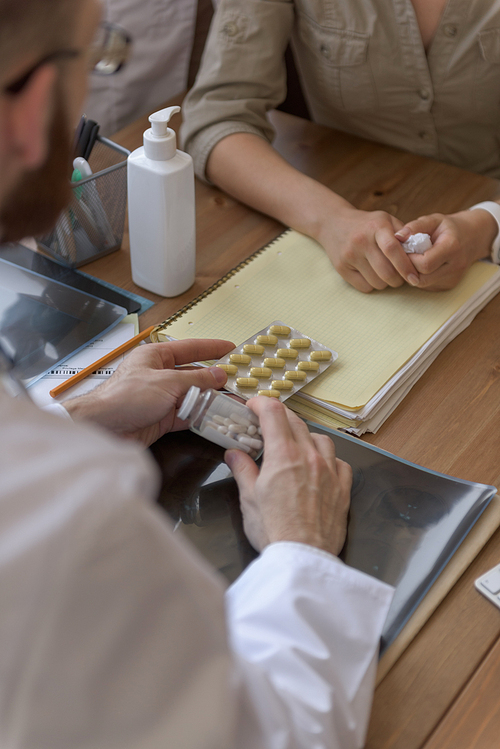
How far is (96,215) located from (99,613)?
2.33 ft

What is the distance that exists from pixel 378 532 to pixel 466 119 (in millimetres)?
923

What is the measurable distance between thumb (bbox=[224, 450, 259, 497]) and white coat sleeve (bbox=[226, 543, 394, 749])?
0.32ft

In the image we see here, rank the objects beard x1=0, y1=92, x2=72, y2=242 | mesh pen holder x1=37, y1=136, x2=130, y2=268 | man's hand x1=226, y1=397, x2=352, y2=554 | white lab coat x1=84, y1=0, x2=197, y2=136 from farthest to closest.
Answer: white lab coat x1=84, y1=0, x2=197, y2=136 < mesh pen holder x1=37, y1=136, x2=130, y2=268 < man's hand x1=226, y1=397, x2=352, y2=554 < beard x1=0, y1=92, x2=72, y2=242

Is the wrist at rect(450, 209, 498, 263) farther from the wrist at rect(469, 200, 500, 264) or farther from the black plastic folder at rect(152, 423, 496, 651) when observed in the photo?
the black plastic folder at rect(152, 423, 496, 651)

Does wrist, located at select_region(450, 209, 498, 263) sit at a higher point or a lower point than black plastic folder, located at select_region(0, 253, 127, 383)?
higher

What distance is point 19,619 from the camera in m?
0.31

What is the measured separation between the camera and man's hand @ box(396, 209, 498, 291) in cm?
92

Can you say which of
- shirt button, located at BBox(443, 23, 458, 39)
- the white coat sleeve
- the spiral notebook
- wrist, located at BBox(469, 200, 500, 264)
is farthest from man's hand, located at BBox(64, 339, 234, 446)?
shirt button, located at BBox(443, 23, 458, 39)

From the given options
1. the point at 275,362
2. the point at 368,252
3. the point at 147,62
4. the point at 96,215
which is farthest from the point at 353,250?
the point at 147,62

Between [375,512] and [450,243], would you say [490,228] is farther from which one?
[375,512]

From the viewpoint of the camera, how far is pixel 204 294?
924mm

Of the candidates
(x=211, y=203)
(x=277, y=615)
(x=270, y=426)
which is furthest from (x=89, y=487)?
(x=211, y=203)

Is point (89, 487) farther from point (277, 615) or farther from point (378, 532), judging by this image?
point (378, 532)

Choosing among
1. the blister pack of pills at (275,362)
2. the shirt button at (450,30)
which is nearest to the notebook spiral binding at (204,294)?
the blister pack of pills at (275,362)
